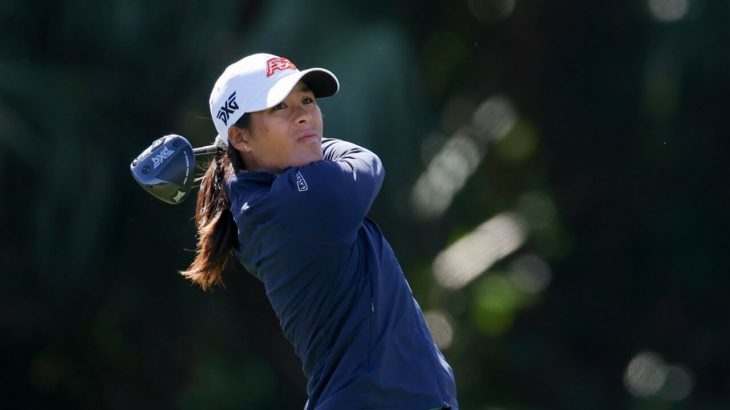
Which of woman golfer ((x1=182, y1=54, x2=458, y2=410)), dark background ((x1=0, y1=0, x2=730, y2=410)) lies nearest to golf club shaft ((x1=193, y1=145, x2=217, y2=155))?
woman golfer ((x1=182, y1=54, x2=458, y2=410))

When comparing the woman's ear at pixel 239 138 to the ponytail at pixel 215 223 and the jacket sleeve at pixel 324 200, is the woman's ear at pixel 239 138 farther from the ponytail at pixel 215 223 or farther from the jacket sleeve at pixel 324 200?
the jacket sleeve at pixel 324 200

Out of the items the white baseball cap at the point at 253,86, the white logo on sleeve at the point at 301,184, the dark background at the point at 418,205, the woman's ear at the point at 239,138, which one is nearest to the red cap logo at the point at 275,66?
the white baseball cap at the point at 253,86

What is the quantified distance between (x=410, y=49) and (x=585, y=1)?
2.25 feet

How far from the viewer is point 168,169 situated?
2520 mm

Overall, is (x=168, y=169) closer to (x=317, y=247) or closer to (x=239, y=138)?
(x=239, y=138)

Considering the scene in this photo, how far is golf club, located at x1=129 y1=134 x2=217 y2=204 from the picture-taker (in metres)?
2.52

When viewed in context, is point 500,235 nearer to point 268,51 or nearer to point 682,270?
point 682,270

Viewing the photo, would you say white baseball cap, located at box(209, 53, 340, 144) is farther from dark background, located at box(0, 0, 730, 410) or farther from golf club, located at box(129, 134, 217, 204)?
dark background, located at box(0, 0, 730, 410)

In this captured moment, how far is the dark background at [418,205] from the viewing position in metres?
4.60

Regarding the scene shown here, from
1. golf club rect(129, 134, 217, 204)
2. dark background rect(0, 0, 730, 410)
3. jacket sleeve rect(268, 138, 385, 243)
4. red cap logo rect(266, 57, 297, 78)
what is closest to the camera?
jacket sleeve rect(268, 138, 385, 243)

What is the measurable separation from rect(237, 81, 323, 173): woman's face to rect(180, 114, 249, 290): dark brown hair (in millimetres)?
81

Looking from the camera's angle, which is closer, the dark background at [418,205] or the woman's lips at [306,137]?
the woman's lips at [306,137]

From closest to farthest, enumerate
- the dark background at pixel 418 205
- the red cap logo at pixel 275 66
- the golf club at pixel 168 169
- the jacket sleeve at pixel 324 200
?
the jacket sleeve at pixel 324 200 → the red cap logo at pixel 275 66 → the golf club at pixel 168 169 → the dark background at pixel 418 205

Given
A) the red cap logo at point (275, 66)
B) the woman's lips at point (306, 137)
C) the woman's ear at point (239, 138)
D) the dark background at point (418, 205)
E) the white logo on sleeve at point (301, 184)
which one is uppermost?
the red cap logo at point (275, 66)
